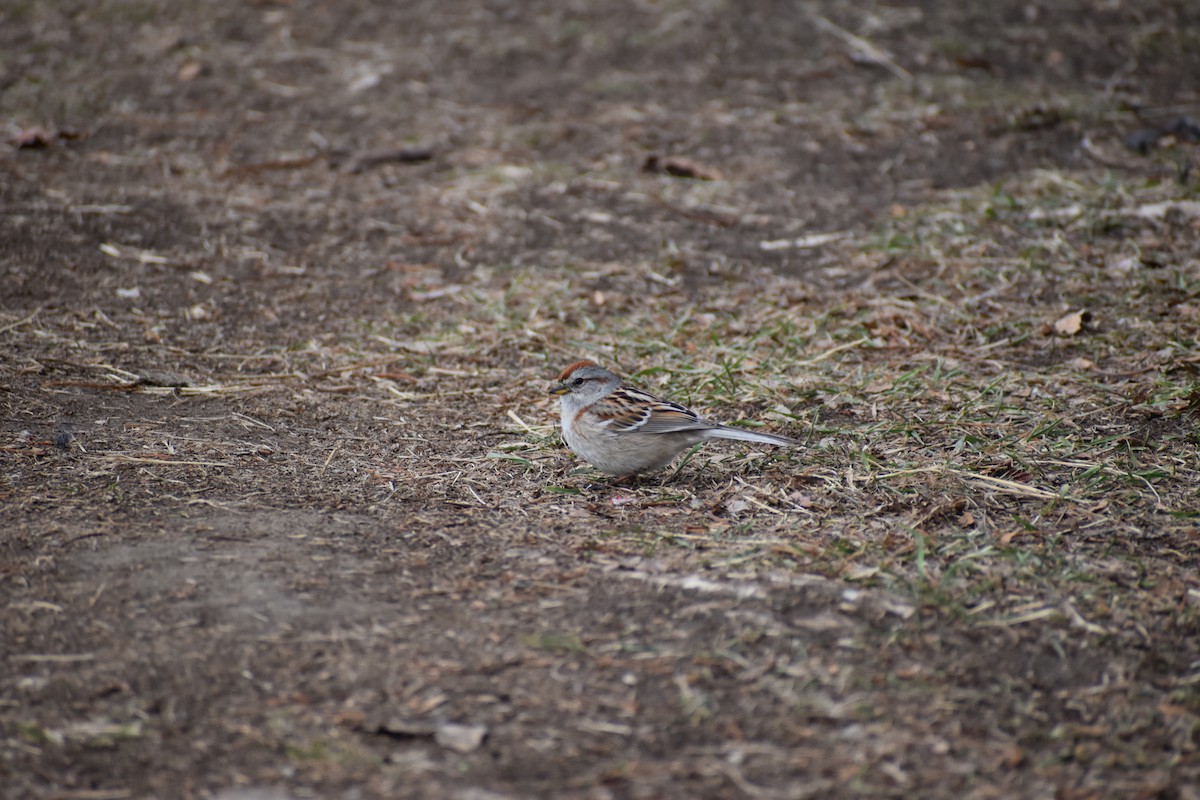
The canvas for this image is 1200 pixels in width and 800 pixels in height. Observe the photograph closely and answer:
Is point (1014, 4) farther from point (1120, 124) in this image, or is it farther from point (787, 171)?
point (787, 171)

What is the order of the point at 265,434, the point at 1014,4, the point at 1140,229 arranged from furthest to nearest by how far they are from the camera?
the point at 1014,4 → the point at 1140,229 → the point at 265,434

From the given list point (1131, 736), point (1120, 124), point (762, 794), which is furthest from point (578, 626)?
point (1120, 124)

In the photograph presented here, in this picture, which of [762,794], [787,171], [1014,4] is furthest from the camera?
[1014,4]

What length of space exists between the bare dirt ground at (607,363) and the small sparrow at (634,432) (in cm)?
17

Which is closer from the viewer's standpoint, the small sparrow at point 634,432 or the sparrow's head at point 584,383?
the small sparrow at point 634,432

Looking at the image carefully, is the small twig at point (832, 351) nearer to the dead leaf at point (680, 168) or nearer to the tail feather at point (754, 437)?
the tail feather at point (754, 437)

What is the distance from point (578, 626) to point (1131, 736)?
1.71m

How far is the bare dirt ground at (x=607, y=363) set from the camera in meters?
3.23

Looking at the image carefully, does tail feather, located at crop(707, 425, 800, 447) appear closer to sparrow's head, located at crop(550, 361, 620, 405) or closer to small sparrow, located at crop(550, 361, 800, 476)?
small sparrow, located at crop(550, 361, 800, 476)

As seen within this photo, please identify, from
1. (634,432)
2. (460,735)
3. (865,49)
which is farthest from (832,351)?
(865,49)

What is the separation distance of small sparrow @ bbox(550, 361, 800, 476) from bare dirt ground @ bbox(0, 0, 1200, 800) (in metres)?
0.17

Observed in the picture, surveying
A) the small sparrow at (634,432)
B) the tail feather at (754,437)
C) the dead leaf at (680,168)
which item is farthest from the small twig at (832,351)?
the dead leaf at (680,168)

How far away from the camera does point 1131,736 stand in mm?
3168

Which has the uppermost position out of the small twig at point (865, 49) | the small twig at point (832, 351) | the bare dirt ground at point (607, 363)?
the small twig at point (865, 49)
